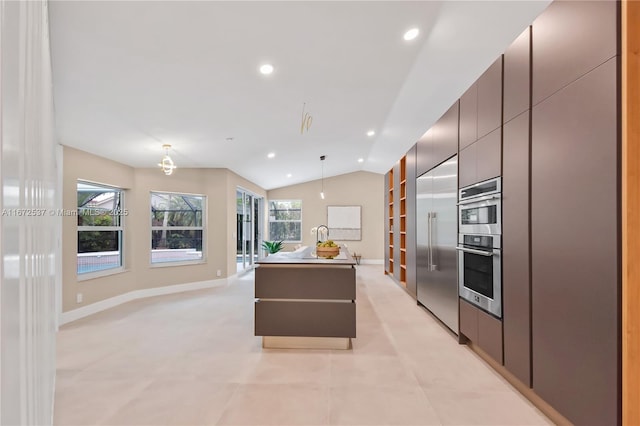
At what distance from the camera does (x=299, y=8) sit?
245 cm

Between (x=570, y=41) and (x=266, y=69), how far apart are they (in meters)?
2.40

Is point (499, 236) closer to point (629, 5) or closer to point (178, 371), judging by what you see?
point (629, 5)

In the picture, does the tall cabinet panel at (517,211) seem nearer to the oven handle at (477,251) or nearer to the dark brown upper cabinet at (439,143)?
the oven handle at (477,251)

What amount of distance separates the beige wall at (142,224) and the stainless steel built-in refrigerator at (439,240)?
3.93 meters

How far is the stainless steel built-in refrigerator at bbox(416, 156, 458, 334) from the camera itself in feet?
11.7

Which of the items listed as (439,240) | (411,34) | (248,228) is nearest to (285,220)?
(248,228)

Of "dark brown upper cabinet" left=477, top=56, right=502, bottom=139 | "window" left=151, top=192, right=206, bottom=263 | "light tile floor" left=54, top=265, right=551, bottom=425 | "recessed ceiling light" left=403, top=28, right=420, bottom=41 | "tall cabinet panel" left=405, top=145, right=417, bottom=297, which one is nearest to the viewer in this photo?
"light tile floor" left=54, top=265, right=551, bottom=425

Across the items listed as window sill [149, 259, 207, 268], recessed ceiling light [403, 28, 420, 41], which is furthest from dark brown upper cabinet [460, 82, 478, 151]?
window sill [149, 259, 207, 268]

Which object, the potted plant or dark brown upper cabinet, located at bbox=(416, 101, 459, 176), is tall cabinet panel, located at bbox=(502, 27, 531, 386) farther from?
the potted plant

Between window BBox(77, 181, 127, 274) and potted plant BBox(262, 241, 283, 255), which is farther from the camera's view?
potted plant BBox(262, 241, 283, 255)

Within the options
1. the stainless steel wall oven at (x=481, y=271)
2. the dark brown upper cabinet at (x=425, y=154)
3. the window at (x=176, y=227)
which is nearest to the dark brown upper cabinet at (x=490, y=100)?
the stainless steel wall oven at (x=481, y=271)

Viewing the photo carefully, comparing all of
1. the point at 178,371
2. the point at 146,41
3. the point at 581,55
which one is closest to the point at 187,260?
the point at 178,371

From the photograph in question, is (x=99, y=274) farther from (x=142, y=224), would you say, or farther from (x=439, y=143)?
(x=439, y=143)

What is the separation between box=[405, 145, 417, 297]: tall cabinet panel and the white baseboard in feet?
12.1
